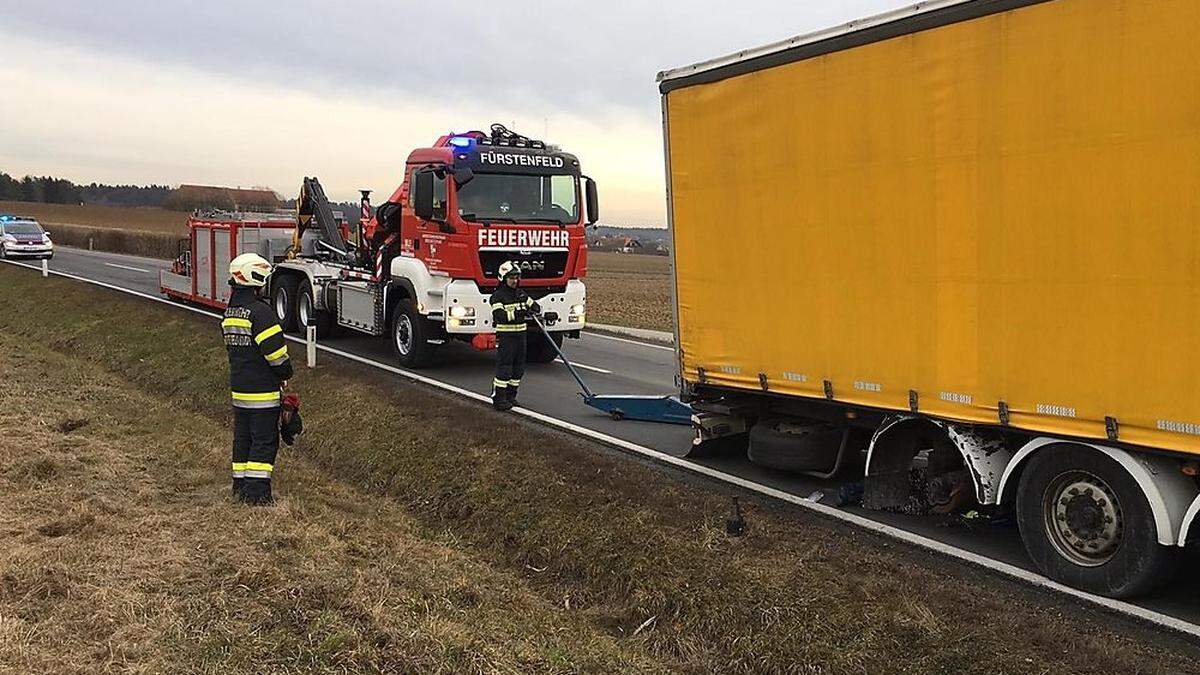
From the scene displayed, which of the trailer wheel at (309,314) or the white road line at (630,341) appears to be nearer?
the trailer wheel at (309,314)

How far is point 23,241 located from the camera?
108ft

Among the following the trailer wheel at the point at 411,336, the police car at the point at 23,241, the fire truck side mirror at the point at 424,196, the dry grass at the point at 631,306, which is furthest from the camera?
the police car at the point at 23,241

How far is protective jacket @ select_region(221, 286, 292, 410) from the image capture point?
659 cm

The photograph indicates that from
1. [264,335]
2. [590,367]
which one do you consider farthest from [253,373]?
[590,367]

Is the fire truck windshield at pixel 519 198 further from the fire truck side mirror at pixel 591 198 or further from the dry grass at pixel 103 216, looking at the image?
the dry grass at pixel 103 216

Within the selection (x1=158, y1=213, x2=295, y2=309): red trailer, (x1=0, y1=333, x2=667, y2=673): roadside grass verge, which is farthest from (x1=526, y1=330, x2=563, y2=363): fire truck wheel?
(x1=158, y1=213, x2=295, y2=309): red trailer

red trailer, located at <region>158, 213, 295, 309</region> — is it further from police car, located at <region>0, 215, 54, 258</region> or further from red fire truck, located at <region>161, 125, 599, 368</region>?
police car, located at <region>0, 215, 54, 258</region>

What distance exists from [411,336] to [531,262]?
77.7 inches

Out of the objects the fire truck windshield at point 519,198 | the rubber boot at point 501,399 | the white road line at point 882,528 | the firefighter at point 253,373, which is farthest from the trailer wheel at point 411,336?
the firefighter at point 253,373

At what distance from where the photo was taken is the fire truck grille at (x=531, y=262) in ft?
39.1

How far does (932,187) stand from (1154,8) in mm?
1425

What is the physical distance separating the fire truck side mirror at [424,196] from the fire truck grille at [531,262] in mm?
830

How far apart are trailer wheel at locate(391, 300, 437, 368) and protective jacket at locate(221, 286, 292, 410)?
567cm

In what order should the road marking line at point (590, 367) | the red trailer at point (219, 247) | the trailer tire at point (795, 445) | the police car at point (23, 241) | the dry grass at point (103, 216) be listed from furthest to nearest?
the dry grass at point (103, 216)
the police car at point (23, 241)
the red trailer at point (219, 247)
the road marking line at point (590, 367)
the trailer tire at point (795, 445)
